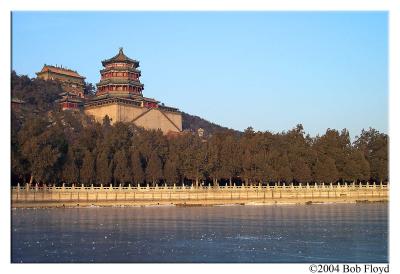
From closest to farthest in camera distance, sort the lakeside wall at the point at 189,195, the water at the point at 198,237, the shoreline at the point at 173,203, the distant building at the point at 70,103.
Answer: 1. the water at the point at 198,237
2. the shoreline at the point at 173,203
3. the lakeside wall at the point at 189,195
4. the distant building at the point at 70,103

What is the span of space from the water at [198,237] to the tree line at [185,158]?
937 centimetres

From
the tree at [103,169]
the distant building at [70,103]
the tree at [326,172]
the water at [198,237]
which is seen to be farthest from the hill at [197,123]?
the water at [198,237]

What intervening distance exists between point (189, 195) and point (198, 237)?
70.0 feet

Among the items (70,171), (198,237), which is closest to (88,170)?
(70,171)

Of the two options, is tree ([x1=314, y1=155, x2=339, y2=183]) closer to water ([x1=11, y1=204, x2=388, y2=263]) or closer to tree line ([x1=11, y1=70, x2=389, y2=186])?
tree line ([x1=11, y1=70, x2=389, y2=186])

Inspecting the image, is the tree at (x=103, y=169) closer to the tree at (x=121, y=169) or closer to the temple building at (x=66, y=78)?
the tree at (x=121, y=169)

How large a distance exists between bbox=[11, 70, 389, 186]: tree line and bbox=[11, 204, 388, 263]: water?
937cm

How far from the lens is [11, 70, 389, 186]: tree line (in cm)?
4419

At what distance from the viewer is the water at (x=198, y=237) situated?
63.3 feet

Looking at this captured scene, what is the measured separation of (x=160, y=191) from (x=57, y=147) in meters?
8.63

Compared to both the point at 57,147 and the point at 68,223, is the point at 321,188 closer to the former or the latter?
the point at 57,147

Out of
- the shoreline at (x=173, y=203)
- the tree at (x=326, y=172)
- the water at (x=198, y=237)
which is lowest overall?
the shoreline at (x=173, y=203)

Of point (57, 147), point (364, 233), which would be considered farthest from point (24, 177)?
point (364, 233)

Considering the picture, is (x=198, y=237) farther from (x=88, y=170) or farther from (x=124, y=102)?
(x=124, y=102)
